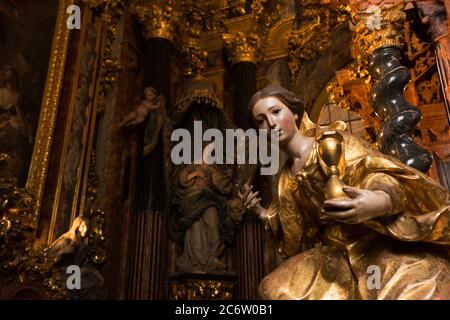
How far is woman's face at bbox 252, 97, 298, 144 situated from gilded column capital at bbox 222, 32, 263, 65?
5.45 m

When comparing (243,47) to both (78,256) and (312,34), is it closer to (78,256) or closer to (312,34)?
(312,34)

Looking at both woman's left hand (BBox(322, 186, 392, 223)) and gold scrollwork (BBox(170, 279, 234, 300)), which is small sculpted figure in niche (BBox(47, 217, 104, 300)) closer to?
gold scrollwork (BBox(170, 279, 234, 300))

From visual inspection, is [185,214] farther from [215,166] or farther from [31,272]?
[31,272]

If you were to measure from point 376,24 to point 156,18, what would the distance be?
3.89 m

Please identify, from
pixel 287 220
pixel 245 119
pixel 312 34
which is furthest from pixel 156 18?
pixel 287 220

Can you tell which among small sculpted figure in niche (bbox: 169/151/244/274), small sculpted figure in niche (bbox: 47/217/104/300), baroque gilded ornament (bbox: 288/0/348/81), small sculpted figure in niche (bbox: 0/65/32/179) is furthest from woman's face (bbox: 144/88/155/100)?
baroque gilded ornament (bbox: 288/0/348/81)

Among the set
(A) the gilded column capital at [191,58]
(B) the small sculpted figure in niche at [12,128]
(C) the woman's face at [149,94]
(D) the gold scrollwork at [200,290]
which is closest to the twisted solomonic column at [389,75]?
(C) the woman's face at [149,94]

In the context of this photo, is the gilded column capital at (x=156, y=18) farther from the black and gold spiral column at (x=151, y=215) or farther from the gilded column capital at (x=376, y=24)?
the gilded column capital at (x=376, y=24)

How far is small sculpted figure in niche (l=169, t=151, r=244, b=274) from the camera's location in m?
5.58

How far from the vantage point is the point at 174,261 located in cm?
578

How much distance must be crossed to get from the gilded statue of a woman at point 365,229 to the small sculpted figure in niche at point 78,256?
11.1 ft

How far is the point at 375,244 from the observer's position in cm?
160
